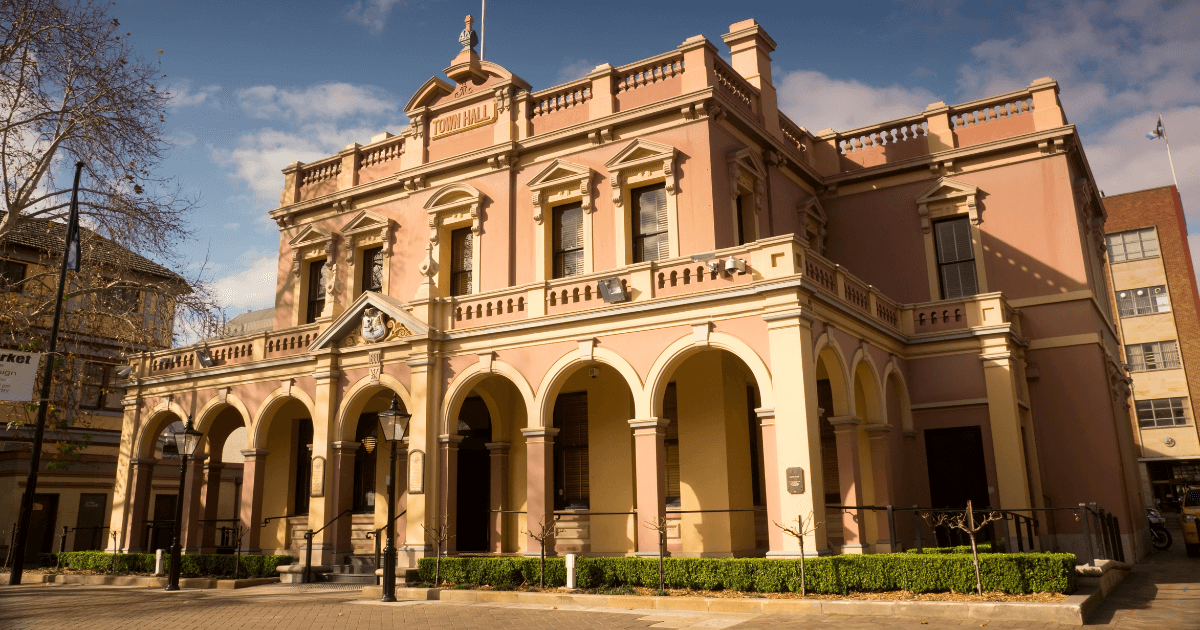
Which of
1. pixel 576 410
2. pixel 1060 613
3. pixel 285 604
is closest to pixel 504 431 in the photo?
pixel 576 410

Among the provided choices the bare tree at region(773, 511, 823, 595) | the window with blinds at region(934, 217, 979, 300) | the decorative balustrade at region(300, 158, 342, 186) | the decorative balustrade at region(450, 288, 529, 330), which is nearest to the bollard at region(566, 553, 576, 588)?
the bare tree at region(773, 511, 823, 595)

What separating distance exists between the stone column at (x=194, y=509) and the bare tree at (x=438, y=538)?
813 cm

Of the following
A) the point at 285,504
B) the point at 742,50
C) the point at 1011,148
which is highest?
the point at 742,50

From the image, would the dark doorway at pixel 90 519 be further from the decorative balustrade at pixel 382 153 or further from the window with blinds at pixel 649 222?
the window with blinds at pixel 649 222

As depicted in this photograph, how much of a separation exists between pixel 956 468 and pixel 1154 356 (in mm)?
32213

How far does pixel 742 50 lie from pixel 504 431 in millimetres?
10526

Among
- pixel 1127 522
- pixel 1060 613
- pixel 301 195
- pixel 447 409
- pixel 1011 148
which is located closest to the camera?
pixel 1060 613

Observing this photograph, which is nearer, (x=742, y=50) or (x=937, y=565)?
(x=937, y=565)

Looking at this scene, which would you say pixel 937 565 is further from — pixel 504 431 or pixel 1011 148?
pixel 1011 148

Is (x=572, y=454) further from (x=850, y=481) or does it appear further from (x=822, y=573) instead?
(x=822, y=573)

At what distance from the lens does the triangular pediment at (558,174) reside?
60.1 feet

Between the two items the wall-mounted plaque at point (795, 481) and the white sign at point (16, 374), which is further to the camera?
the white sign at point (16, 374)

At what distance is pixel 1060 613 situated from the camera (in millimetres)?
10039

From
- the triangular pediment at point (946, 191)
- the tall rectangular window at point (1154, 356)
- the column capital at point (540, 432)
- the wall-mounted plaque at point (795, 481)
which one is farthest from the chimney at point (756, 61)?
the tall rectangular window at point (1154, 356)
